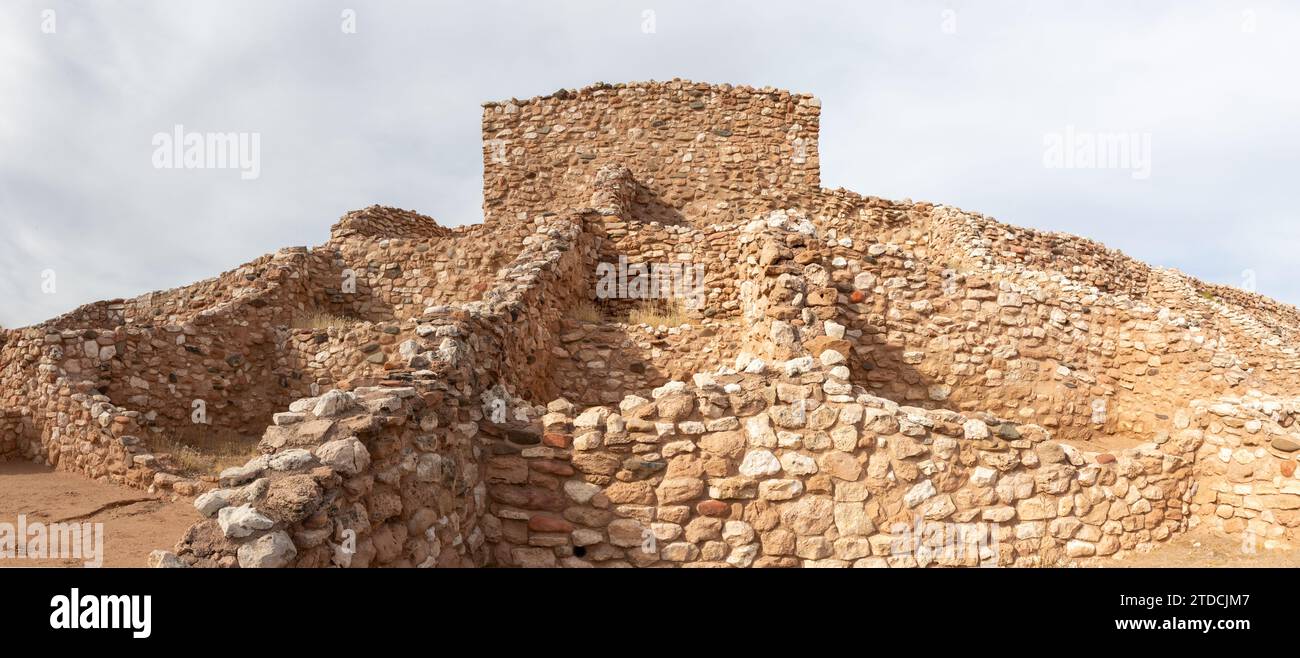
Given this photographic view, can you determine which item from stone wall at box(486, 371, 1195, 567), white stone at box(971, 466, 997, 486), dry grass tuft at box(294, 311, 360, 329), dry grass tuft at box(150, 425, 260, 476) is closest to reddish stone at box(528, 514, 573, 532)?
stone wall at box(486, 371, 1195, 567)

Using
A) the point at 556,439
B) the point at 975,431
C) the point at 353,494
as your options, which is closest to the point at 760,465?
the point at 556,439

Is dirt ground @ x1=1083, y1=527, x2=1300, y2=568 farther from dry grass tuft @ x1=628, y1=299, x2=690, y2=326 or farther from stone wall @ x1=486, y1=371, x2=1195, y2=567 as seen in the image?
dry grass tuft @ x1=628, y1=299, x2=690, y2=326

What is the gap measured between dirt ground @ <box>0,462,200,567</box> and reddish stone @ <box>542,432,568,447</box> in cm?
404

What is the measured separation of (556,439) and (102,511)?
6199mm

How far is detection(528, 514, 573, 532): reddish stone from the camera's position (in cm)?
500

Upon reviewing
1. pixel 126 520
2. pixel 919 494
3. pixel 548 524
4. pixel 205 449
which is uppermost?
pixel 919 494

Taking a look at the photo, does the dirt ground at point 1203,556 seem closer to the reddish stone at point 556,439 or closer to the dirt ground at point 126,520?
the dirt ground at point 126,520

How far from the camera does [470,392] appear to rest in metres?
5.20

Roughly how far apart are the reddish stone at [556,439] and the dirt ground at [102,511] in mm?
4035

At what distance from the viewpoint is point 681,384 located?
532 cm

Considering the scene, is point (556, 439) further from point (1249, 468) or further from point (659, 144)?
point (659, 144)

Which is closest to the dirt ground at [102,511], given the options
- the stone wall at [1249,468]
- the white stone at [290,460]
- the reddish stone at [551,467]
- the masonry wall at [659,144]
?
the white stone at [290,460]
